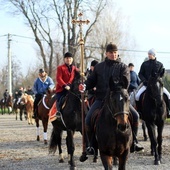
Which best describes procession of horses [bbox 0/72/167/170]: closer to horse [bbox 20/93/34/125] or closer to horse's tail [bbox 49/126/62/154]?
horse's tail [bbox 49/126/62/154]

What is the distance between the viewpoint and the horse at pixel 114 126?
6.58m

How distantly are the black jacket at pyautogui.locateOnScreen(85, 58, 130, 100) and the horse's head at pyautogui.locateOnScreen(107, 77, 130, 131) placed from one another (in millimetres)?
334

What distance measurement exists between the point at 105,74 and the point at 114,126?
42.0 inches

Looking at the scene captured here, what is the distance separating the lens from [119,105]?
21.6 ft

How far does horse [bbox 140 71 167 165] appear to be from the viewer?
10.4m

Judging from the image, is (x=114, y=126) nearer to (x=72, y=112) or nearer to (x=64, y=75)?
(x=72, y=112)

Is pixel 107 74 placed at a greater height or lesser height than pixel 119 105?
greater

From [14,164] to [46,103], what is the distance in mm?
4372

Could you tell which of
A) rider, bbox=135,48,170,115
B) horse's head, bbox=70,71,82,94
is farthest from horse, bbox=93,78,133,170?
rider, bbox=135,48,170,115

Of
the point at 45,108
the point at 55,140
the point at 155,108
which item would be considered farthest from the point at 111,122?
the point at 45,108

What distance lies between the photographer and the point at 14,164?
35.3 feet

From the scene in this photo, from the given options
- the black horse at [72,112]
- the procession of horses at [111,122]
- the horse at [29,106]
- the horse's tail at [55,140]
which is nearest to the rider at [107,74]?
the procession of horses at [111,122]

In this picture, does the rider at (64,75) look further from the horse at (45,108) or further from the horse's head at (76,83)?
the horse at (45,108)

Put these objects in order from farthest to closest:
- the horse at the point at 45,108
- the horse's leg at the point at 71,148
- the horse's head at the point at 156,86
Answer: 1. the horse at the point at 45,108
2. the horse's head at the point at 156,86
3. the horse's leg at the point at 71,148
